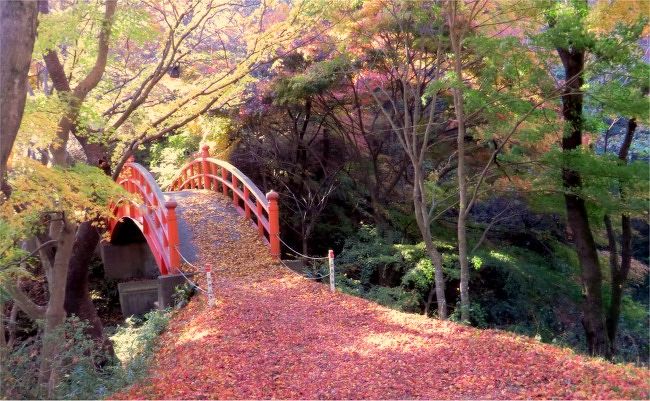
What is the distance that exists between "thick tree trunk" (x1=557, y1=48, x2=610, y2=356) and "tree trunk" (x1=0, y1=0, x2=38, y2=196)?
6823mm

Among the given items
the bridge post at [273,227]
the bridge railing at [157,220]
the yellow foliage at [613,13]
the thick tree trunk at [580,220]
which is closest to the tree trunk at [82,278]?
the bridge railing at [157,220]

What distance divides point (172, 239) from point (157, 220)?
1685 mm

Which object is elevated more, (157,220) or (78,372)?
(157,220)

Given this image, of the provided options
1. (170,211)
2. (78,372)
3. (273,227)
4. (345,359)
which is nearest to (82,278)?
(170,211)

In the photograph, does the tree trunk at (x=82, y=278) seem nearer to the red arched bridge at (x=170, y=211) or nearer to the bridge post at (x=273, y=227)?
the red arched bridge at (x=170, y=211)

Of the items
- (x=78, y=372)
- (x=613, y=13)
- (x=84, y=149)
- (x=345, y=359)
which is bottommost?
(x=78, y=372)

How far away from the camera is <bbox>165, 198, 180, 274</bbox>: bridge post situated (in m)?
9.79

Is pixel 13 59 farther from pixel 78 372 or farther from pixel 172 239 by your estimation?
pixel 172 239

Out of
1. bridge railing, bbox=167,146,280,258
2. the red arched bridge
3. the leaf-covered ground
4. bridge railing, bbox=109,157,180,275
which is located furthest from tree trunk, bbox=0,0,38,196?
bridge railing, bbox=167,146,280,258

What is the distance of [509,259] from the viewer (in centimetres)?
1133

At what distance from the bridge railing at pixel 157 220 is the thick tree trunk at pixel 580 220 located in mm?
6526

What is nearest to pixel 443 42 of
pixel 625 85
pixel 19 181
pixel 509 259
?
pixel 625 85

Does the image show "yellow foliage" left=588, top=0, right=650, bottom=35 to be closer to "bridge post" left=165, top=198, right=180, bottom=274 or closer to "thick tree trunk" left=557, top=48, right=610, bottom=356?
"thick tree trunk" left=557, top=48, right=610, bottom=356

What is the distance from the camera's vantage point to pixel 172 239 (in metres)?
9.83
